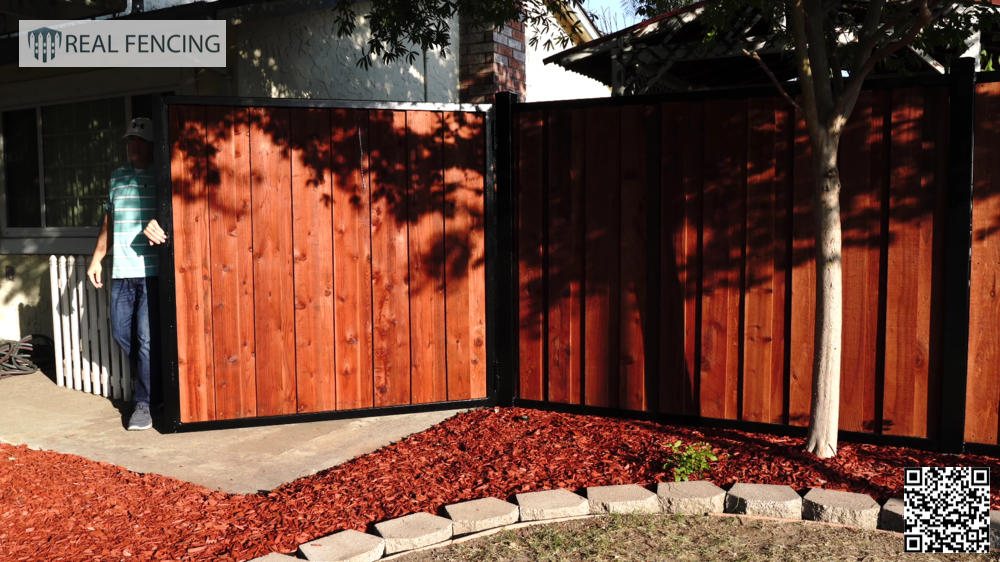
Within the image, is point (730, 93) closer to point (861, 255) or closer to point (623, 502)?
point (861, 255)

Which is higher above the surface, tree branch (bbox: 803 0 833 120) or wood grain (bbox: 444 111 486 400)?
tree branch (bbox: 803 0 833 120)

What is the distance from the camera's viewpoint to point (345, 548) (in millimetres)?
3166

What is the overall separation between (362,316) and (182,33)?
119 inches

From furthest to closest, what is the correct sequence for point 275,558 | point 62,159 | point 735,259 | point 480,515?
point 62,159 → point 735,259 → point 480,515 → point 275,558

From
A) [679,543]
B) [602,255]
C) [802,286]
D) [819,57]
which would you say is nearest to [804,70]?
[819,57]

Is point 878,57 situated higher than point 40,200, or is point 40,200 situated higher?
point 878,57

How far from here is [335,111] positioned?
506 cm

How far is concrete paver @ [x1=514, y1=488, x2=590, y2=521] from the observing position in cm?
354

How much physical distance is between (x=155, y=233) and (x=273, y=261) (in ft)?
2.30

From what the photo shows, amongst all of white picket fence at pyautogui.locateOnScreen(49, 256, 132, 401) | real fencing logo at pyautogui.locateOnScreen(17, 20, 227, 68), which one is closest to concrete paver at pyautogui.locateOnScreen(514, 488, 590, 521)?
white picket fence at pyautogui.locateOnScreen(49, 256, 132, 401)

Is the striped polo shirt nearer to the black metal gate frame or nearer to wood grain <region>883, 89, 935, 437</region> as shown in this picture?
the black metal gate frame

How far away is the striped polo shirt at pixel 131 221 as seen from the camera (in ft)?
16.8

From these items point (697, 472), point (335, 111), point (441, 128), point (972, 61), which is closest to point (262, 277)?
point (335, 111)

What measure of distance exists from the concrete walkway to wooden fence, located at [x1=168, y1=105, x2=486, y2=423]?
183 millimetres
